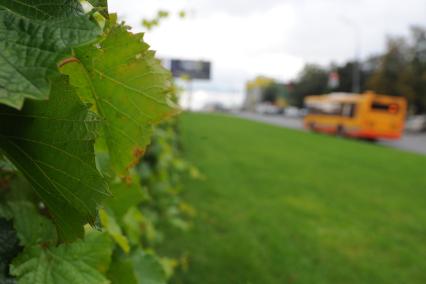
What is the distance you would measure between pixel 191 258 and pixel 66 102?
13.1 ft

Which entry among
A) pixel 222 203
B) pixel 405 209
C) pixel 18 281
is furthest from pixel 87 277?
pixel 405 209

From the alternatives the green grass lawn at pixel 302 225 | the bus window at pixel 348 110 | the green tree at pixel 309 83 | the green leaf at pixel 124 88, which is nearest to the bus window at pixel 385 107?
the bus window at pixel 348 110

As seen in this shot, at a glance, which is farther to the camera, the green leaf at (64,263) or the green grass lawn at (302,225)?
the green grass lawn at (302,225)

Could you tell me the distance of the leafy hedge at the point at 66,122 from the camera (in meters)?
0.34

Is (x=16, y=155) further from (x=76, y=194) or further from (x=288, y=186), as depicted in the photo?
(x=288, y=186)

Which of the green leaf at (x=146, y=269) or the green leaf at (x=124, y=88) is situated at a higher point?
the green leaf at (x=124, y=88)

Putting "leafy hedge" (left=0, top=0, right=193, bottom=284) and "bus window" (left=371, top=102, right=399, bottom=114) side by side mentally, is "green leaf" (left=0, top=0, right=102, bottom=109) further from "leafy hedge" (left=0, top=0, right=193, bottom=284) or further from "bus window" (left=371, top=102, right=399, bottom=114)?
"bus window" (left=371, top=102, right=399, bottom=114)

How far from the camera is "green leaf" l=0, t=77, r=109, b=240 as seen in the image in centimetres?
41

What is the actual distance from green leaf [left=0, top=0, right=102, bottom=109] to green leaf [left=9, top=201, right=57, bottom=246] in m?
0.38

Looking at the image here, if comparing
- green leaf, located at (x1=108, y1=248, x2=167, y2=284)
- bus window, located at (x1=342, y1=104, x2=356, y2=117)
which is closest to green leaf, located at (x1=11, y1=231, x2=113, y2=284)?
green leaf, located at (x1=108, y1=248, x2=167, y2=284)

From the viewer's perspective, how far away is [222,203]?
6.46 meters

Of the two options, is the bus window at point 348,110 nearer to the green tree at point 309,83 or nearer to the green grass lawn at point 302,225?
A: the green grass lawn at point 302,225

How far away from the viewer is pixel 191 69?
688cm

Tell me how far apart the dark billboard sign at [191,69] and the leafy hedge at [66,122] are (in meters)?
5.44
